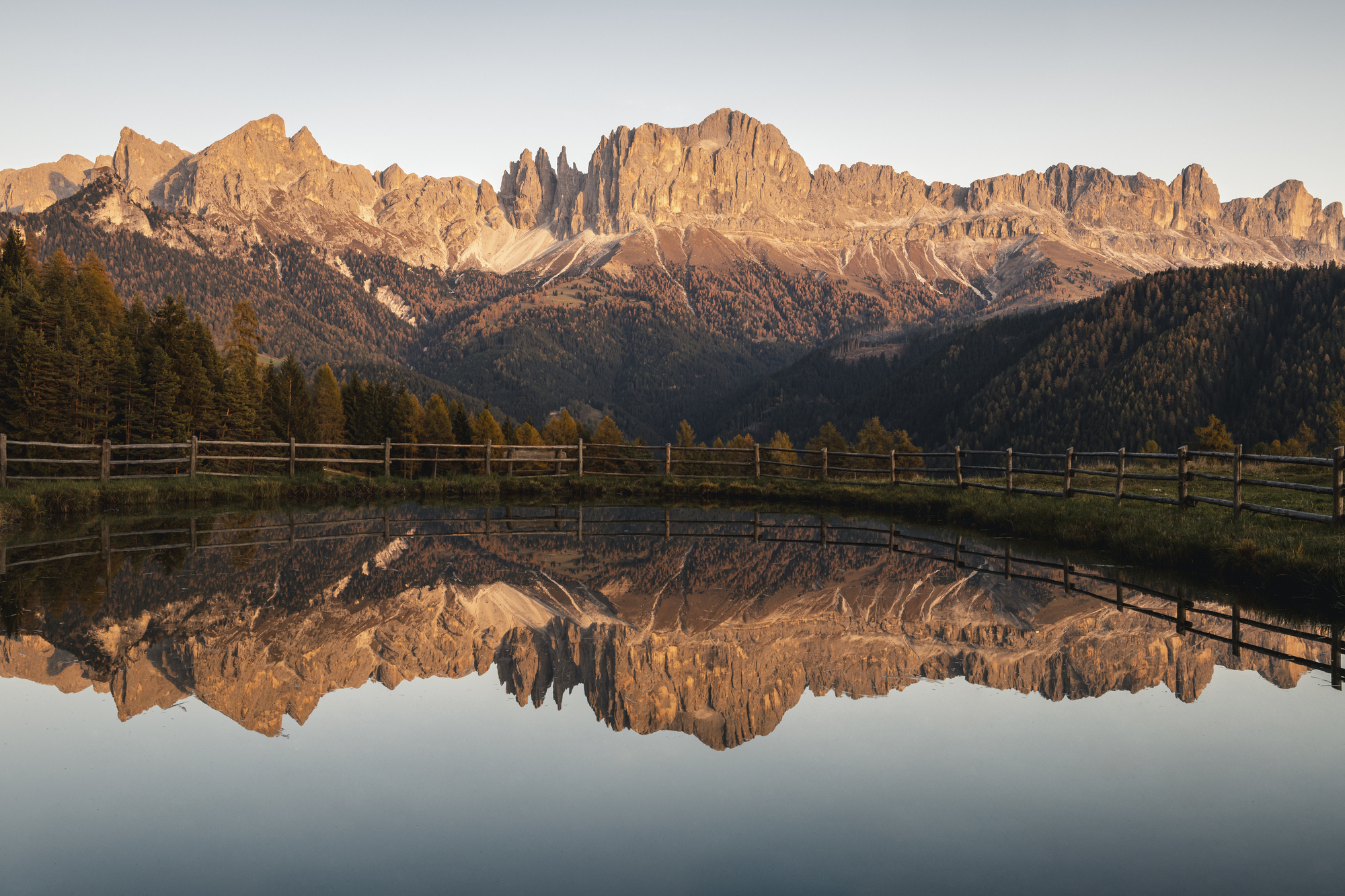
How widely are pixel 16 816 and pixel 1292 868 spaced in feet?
29.4

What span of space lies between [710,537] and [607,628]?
11.6m

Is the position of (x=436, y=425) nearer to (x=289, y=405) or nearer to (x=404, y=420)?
(x=404, y=420)

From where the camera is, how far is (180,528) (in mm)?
23359

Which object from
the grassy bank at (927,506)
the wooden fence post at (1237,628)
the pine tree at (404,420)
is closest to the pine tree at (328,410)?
the pine tree at (404,420)

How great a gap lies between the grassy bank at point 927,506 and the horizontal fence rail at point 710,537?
1628 millimetres

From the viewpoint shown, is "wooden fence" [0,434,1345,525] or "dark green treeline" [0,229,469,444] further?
"dark green treeline" [0,229,469,444]

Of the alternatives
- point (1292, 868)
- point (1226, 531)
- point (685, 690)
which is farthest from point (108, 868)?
point (1226, 531)

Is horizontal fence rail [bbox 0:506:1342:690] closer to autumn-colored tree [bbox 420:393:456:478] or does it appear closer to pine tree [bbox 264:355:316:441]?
pine tree [bbox 264:355:316:441]

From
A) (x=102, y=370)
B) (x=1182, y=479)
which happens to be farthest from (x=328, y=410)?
(x=1182, y=479)

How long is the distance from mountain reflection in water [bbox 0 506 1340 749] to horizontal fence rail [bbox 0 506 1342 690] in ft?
0.34

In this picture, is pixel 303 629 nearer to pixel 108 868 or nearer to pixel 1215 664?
pixel 108 868

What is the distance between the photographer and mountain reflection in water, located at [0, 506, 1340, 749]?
10.2 meters

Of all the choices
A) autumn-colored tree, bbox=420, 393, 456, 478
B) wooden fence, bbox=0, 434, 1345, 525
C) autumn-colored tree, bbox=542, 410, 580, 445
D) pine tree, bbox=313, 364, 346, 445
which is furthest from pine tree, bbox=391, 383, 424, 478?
wooden fence, bbox=0, 434, 1345, 525

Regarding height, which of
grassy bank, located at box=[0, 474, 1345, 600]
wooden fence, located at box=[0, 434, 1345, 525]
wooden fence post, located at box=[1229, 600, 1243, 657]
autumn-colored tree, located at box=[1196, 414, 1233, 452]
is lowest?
wooden fence post, located at box=[1229, 600, 1243, 657]
